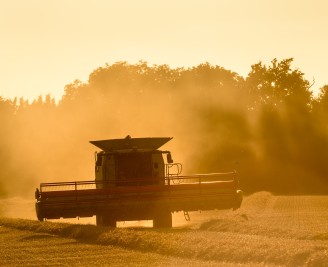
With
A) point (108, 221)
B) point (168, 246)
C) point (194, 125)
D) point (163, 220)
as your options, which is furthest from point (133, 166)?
point (194, 125)

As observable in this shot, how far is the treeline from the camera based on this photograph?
8781 centimetres

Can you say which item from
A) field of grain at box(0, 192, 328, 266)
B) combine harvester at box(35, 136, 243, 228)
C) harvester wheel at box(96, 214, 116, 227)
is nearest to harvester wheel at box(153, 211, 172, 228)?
combine harvester at box(35, 136, 243, 228)

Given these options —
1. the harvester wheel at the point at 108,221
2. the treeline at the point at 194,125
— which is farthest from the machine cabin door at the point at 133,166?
the treeline at the point at 194,125

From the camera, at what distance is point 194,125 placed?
314 ft

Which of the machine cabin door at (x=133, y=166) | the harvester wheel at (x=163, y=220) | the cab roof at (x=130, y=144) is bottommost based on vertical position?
the harvester wheel at (x=163, y=220)

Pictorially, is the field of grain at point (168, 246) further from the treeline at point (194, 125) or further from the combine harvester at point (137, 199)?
the treeline at point (194, 125)

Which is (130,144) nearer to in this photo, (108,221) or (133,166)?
(133,166)

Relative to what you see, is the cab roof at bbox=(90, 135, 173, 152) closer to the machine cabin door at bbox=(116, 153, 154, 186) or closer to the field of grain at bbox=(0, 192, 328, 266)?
the machine cabin door at bbox=(116, 153, 154, 186)

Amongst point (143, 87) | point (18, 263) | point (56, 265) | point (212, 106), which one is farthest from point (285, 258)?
point (143, 87)

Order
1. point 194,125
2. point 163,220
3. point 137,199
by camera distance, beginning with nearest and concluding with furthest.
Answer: point 137,199, point 163,220, point 194,125

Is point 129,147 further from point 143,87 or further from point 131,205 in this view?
point 143,87

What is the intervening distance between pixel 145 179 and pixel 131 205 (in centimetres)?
134

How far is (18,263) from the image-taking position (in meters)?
19.3

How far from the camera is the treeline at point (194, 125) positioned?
288 ft
